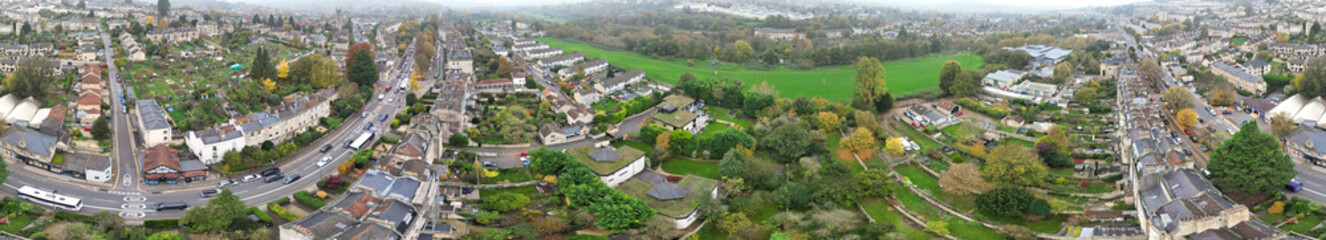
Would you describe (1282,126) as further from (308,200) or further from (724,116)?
(308,200)

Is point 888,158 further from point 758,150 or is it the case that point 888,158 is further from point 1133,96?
point 1133,96

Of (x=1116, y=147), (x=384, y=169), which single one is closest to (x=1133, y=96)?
(x=1116, y=147)

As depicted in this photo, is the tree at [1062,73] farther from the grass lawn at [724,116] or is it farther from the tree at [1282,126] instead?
the grass lawn at [724,116]

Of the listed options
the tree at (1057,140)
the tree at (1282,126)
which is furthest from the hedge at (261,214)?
the tree at (1282,126)

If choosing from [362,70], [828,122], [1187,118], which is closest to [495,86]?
[362,70]

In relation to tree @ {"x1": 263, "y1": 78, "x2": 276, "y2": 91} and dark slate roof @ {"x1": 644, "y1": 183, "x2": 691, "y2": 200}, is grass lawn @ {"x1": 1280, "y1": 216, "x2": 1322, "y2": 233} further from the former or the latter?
tree @ {"x1": 263, "y1": 78, "x2": 276, "y2": 91}

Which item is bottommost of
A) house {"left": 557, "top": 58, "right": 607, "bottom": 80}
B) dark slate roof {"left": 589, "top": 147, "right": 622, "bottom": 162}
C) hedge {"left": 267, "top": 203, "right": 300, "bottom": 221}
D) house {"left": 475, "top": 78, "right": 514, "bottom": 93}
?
hedge {"left": 267, "top": 203, "right": 300, "bottom": 221}

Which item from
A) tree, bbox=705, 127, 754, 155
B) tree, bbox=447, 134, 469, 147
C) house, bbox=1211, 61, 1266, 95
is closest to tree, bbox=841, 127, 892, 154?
tree, bbox=705, 127, 754, 155
